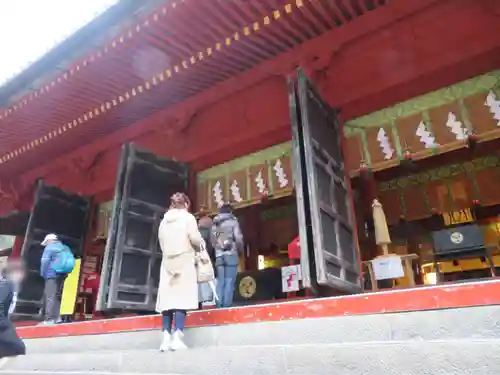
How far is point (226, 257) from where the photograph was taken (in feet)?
16.2

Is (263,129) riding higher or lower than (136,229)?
higher

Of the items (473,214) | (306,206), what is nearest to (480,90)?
(306,206)

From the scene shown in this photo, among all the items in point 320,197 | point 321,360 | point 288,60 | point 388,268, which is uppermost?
point 288,60

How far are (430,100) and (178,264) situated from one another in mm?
4023

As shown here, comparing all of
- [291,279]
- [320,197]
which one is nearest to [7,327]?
[320,197]

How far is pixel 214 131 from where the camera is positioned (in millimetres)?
6535

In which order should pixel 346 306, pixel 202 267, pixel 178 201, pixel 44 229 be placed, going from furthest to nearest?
1. pixel 44 229
2. pixel 178 201
3. pixel 202 267
4. pixel 346 306

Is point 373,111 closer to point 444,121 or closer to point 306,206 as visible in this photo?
point 444,121

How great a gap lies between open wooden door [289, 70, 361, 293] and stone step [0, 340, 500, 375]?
51.2 inches

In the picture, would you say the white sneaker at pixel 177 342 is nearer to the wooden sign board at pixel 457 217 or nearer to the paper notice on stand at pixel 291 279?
the paper notice on stand at pixel 291 279

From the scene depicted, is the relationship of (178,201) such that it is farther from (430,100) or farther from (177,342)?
(430,100)

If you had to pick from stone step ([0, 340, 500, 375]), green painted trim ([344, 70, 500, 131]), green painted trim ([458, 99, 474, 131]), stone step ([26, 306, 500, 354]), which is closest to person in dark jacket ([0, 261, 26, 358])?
stone step ([0, 340, 500, 375])

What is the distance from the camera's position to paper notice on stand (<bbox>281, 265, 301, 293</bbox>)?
23.9 ft

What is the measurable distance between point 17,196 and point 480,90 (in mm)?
8872
